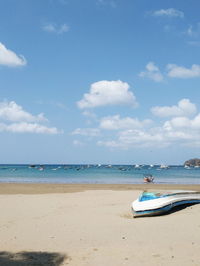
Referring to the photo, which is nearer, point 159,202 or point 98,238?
point 98,238

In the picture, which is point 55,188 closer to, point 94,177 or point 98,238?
point 98,238

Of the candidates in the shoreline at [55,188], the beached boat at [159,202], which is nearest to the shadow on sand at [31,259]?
the beached boat at [159,202]

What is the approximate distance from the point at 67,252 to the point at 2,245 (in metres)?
2.15

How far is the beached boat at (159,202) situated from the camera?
13711mm

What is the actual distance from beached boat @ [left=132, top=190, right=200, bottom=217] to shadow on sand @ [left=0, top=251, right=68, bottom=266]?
19.4 ft

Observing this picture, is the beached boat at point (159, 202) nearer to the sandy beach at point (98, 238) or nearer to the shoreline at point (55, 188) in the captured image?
the sandy beach at point (98, 238)

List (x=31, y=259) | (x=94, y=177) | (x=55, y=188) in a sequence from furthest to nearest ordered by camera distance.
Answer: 1. (x=94, y=177)
2. (x=55, y=188)
3. (x=31, y=259)

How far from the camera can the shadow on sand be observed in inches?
308

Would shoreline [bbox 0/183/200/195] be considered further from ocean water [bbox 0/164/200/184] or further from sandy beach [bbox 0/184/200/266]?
sandy beach [bbox 0/184/200/266]

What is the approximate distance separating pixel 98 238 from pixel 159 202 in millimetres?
4372

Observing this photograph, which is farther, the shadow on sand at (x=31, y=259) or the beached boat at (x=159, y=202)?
the beached boat at (x=159, y=202)

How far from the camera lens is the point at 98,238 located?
33.7ft

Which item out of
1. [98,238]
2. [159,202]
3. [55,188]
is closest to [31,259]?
[98,238]

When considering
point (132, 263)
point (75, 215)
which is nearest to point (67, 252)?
point (132, 263)
